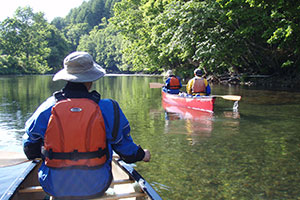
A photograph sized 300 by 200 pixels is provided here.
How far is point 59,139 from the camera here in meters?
2.40

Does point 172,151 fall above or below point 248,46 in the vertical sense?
below

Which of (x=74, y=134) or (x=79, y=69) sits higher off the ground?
(x=79, y=69)

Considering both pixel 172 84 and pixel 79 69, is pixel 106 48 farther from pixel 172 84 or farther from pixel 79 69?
pixel 79 69

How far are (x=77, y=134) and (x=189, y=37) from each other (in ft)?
56.7

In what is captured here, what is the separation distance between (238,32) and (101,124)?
16257mm

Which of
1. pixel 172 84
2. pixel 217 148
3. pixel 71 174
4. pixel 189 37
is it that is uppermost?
pixel 189 37

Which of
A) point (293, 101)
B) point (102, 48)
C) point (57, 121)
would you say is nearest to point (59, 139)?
point (57, 121)

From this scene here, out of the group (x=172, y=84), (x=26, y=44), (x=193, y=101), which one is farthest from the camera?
(x=26, y=44)

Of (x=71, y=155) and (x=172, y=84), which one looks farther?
(x=172, y=84)

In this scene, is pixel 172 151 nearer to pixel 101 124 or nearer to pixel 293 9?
pixel 101 124

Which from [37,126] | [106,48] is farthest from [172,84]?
[106,48]

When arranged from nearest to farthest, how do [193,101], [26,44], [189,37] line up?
[193,101]
[189,37]
[26,44]

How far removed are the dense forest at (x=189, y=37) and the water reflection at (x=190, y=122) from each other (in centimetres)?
579

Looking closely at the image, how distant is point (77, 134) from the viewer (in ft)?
7.86
